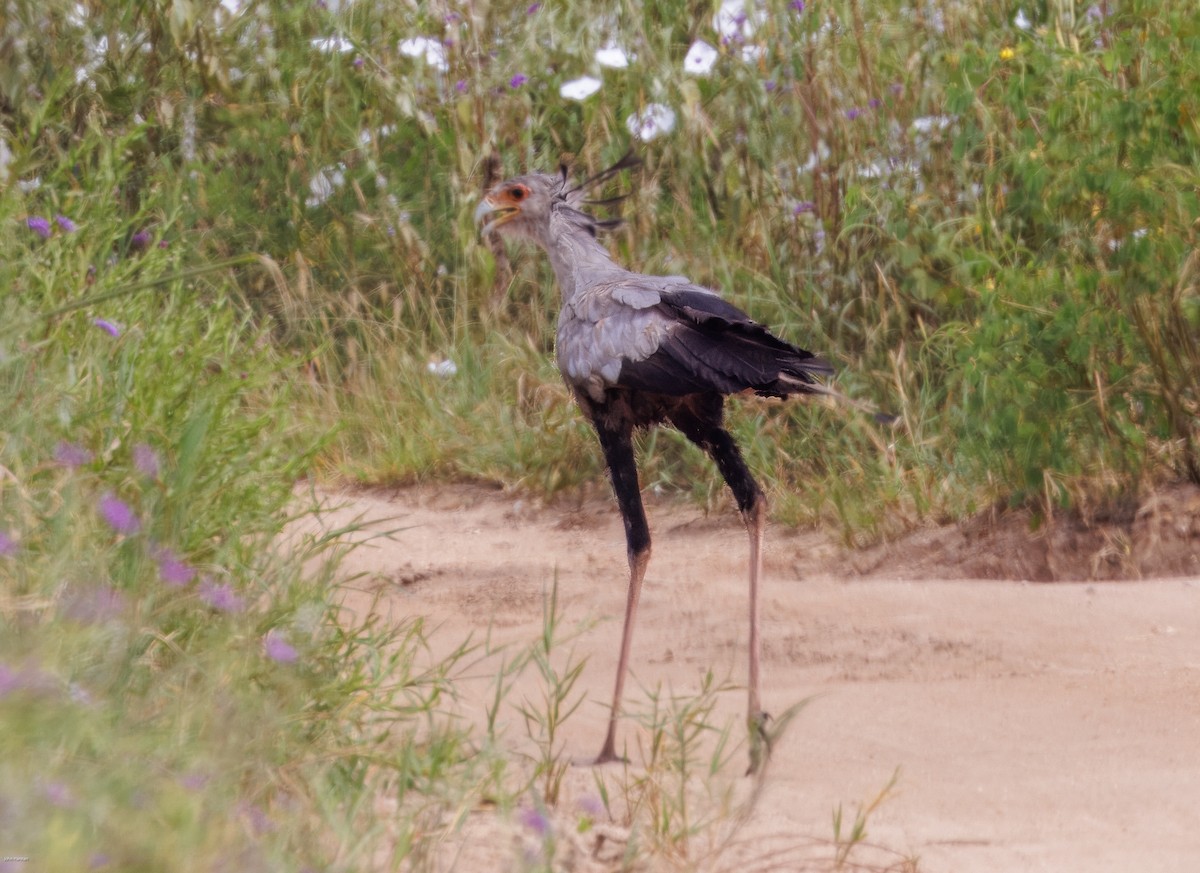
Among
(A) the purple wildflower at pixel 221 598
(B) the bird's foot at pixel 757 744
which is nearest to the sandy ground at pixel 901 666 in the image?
(B) the bird's foot at pixel 757 744

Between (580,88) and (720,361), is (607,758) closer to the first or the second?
(720,361)

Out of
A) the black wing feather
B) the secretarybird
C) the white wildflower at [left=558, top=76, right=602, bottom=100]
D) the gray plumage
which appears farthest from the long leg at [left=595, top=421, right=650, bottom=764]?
the white wildflower at [left=558, top=76, right=602, bottom=100]

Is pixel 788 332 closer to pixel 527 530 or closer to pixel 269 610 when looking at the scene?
pixel 527 530

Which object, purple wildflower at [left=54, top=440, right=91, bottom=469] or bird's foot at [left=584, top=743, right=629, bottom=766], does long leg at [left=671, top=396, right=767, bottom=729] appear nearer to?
bird's foot at [left=584, top=743, right=629, bottom=766]

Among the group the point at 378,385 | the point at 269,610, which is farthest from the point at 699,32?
the point at 269,610

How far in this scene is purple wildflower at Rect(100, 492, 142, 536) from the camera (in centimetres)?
281

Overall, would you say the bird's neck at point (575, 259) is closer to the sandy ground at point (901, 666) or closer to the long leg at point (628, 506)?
the long leg at point (628, 506)

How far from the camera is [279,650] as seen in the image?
2797 millimetres

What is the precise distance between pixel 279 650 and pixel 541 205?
6.79 feet

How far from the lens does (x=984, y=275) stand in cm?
513

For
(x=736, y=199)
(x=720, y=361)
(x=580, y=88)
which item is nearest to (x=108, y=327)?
(x=720, y=361)

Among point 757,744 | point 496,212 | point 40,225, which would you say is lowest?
point 757,744

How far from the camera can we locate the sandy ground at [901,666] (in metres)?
3.01

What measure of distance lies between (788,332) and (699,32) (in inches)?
67.3
